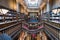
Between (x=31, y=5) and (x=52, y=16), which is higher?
(x=31, y=5)

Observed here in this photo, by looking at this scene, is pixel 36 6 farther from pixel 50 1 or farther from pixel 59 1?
pixel 59 1

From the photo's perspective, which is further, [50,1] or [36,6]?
[36,6]

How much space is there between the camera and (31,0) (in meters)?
32.0

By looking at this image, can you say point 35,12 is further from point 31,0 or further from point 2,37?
point 2,37

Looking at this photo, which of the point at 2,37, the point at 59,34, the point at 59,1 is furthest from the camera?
the point at 59,1

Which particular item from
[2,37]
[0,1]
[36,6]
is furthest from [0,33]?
[36,6]

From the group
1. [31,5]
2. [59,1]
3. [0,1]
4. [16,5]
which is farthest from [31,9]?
[0,1]

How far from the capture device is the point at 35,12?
33.1 m

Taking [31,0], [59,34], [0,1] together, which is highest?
[31,0]

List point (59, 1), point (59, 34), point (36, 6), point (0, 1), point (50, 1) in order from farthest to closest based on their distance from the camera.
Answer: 1. point (36, 6)
2. point (50, 1)
3. point (59, 1)
4. point (0, 1)
5. point (59, 34)

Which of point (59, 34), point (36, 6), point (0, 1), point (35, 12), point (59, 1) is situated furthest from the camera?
point (35, 12)

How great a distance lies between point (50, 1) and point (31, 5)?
51.6 ft

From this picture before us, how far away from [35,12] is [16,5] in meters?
17.2

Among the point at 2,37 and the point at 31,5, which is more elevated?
the point at 31,5
